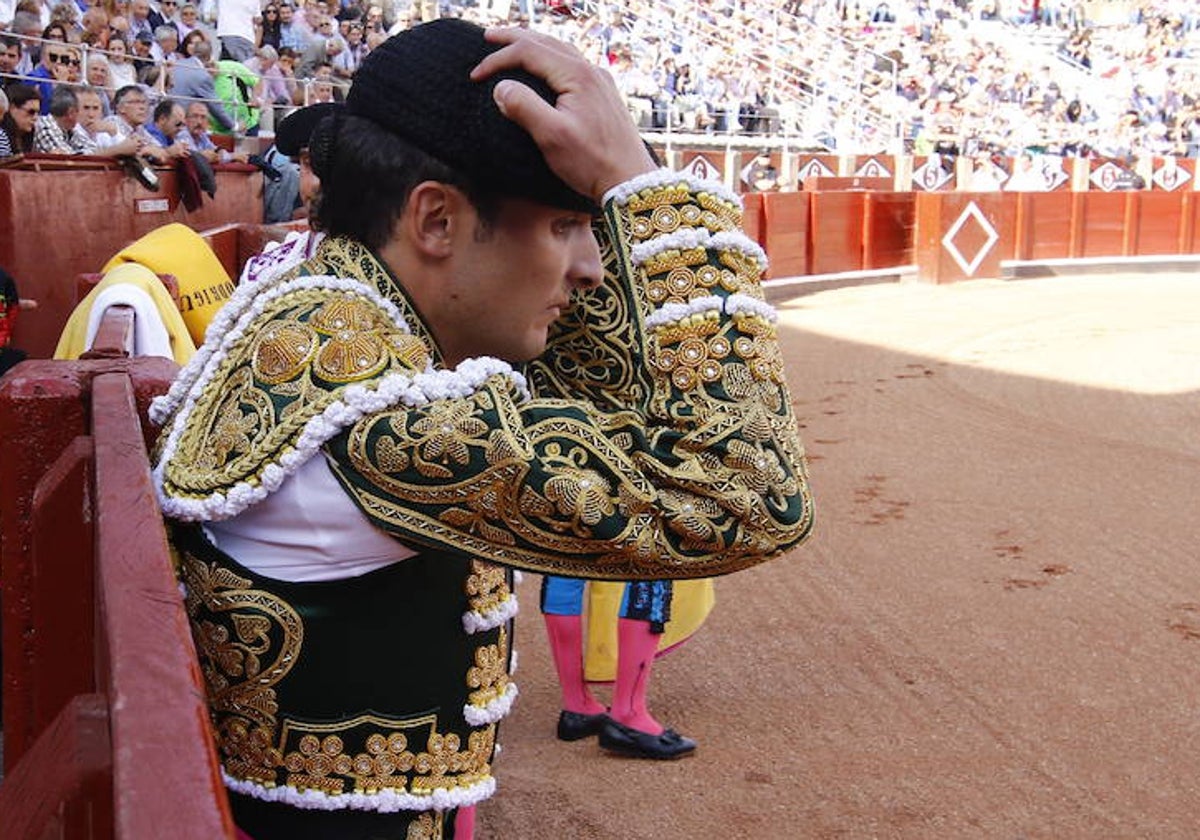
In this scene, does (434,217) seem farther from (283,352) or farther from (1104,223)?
(1104,223)

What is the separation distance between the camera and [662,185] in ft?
4.09

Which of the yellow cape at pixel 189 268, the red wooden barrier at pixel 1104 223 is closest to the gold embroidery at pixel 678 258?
the yellow cape at pixel 189 268

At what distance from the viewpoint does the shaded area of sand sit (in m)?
3.28

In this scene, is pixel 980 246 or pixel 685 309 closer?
pixel 685 309

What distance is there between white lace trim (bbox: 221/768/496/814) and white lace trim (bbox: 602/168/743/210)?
1.59ft

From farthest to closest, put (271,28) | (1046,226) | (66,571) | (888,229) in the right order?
1. (1046,226)
2. (888,229)
3. (271,28)
4. (66,571)

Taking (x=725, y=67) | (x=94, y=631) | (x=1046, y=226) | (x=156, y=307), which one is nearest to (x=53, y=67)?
(x=156, y=307)

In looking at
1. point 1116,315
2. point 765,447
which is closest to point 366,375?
point 765,447

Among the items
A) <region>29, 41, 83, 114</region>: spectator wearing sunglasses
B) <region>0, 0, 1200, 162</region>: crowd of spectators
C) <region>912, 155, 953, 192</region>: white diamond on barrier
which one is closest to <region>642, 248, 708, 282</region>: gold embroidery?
<region>0, 0, 1200, 162</region>: crowd of spectators

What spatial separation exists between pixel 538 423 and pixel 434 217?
0.19 m

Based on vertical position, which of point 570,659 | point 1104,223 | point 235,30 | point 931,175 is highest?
point 235,30

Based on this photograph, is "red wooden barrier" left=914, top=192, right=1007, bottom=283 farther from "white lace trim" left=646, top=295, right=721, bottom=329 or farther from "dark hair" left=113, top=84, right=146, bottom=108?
"white lace trim" left=646, top=295, right=721, bottom=329

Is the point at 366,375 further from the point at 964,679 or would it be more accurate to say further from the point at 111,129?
the point at 111,129

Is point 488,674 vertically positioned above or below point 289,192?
above
